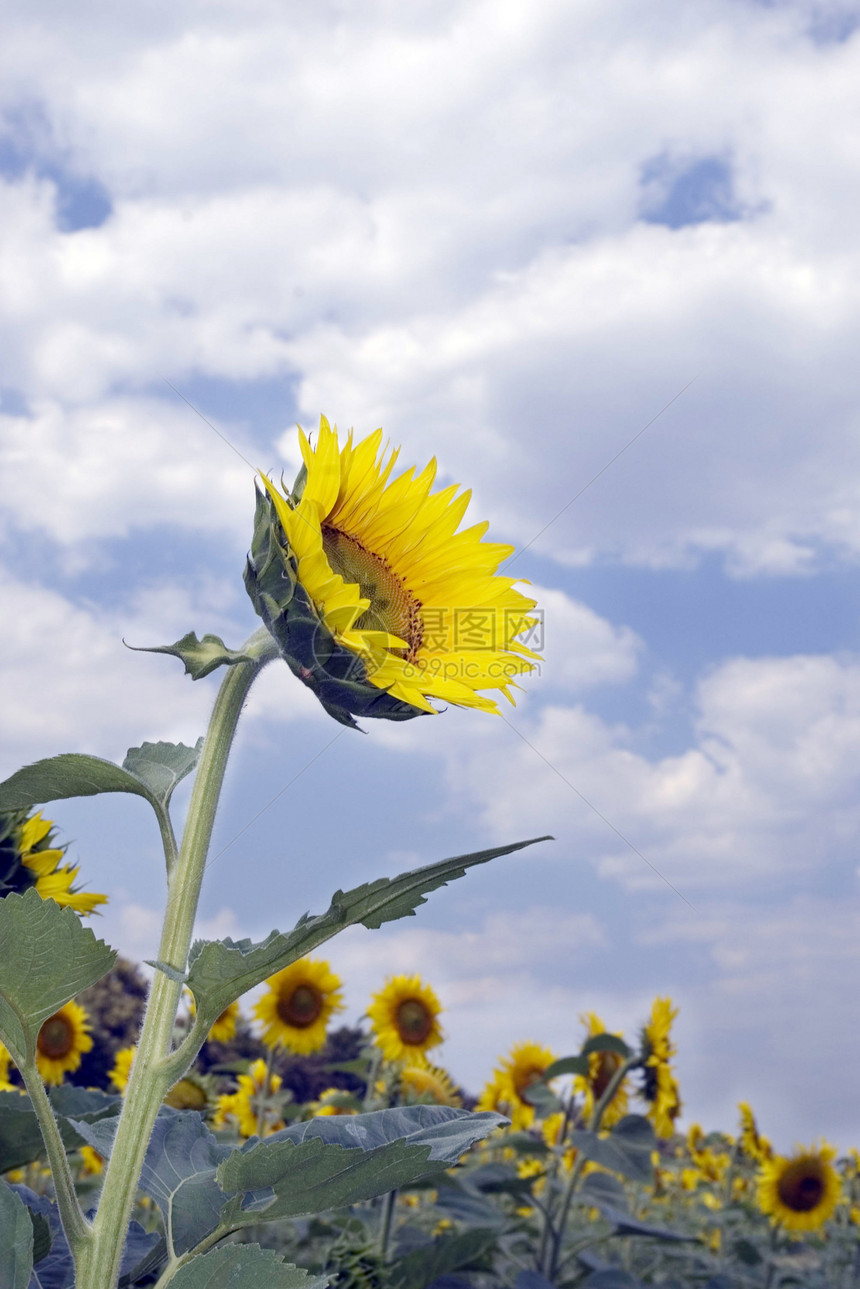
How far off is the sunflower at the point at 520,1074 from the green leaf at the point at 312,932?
17.7 feet

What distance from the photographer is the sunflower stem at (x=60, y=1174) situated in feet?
4.17

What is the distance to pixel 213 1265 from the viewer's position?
1.21 m

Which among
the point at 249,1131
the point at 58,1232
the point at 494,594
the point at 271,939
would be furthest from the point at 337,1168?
the point at 249,1131

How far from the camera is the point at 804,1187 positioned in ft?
23.3

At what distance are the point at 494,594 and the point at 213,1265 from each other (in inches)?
44.4

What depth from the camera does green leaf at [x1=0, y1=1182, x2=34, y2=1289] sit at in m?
1.29

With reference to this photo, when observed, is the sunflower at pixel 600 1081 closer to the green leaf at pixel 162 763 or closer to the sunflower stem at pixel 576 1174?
the sunflower stem at pixel 576 1174

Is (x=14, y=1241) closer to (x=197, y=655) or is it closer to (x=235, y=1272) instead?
(x=235, y=1272)

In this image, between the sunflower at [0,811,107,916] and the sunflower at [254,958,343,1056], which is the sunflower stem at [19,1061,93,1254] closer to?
the sunflower at [0,811,107,916]

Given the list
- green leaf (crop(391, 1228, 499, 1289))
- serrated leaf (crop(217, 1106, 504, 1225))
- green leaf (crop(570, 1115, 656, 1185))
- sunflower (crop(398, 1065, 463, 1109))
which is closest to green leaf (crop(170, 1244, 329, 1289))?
serrated leaf (crop(217, 1106, 504, 1225))

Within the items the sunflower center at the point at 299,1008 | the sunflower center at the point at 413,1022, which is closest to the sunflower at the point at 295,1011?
the sunflower center at the point at 299,1008

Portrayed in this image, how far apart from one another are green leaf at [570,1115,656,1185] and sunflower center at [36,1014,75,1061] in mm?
2463

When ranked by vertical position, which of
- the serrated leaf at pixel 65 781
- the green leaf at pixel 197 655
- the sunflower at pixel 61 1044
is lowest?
the sunflower at pixel 61 1044

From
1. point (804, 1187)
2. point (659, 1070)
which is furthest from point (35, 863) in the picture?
point (804, 1187)
